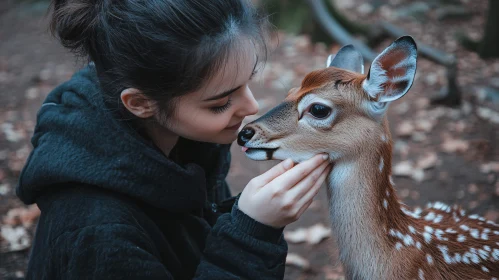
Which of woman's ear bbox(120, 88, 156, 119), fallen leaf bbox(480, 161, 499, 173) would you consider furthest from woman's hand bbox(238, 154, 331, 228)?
fallen leaf bbox(480, 161, 499, 173)

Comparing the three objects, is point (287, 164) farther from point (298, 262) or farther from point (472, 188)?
point (472, 188)

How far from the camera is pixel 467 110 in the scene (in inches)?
208

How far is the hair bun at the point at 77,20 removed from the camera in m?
1.79

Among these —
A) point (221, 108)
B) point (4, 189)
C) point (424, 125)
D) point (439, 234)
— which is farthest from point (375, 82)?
point (424, 125)

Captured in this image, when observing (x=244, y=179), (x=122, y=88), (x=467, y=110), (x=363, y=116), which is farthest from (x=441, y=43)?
(x=122, y=88)

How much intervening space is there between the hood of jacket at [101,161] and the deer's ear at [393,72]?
78 centimetres

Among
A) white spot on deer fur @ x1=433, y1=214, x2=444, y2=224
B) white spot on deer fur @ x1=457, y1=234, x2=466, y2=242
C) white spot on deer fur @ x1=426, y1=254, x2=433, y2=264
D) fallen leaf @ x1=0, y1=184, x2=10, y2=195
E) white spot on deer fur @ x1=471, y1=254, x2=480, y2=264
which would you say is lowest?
fallen leaf @ x1=0, y1=184, x2=10, y2=195

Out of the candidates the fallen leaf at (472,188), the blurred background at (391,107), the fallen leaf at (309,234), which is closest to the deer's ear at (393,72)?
the blurred background at (391,107)

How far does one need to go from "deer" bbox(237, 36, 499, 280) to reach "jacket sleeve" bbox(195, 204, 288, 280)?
32cm

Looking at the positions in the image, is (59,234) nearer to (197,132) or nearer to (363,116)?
(197,132)

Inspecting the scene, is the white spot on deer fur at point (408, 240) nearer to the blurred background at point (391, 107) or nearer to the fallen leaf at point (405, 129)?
the blurred background at point (391, 107)

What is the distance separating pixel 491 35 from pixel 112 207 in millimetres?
6408

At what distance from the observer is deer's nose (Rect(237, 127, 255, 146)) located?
6.59 ft

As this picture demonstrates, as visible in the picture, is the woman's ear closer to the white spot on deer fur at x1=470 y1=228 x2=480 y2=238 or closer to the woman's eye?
the woman's eye
